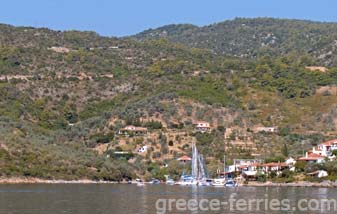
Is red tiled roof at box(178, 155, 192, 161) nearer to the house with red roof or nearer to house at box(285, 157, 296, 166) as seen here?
house at box(285, 157, 296, 166)

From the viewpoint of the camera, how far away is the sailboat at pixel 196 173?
109938 millimetres

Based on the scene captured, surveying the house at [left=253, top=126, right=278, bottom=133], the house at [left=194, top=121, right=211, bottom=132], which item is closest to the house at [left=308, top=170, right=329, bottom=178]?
the house at [left=253, top=126, right=278, bottom=133]

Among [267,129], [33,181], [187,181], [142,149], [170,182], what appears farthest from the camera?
[267,129]

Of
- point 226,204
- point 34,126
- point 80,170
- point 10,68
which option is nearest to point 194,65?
point 10,68

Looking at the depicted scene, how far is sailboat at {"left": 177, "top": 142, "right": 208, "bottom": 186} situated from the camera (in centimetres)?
10994

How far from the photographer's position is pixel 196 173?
11231 cm

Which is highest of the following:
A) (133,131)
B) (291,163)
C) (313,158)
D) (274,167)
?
(133,131)

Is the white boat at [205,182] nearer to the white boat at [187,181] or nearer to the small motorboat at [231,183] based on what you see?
the white boat at [187,181]

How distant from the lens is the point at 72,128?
134 m

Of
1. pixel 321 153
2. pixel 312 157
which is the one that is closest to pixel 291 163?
pixel 312 157

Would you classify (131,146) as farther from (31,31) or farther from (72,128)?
(31,31)

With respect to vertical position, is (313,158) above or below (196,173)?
above

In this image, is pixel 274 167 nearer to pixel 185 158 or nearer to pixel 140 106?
pixel 185 158

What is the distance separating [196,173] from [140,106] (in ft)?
90.8
